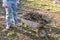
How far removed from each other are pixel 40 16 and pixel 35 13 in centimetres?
26

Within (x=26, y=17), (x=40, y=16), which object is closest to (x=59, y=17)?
(x=40, y=16)

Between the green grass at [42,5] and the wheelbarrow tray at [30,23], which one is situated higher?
the green grass at [42,5]

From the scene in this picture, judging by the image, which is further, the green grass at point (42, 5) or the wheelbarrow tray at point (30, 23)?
the green grass at point (42, 5)

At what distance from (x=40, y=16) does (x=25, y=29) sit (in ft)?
3.44

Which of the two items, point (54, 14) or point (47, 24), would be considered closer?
point (47, 24)

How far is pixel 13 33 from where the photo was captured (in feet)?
19.6

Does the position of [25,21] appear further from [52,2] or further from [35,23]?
[52,2]

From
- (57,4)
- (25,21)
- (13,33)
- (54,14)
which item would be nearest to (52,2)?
(57,4)

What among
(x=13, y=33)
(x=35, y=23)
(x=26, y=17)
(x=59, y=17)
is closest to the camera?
(x=13, y=33)

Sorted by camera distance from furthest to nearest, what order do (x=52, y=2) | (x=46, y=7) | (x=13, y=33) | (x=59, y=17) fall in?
(x=52, y=2) → (x=46, y=7) → (x=59, y=17) → (x=13, y=33)

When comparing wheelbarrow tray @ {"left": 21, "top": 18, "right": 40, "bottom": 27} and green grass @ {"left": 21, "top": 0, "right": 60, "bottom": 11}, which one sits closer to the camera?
wheelbarrow tray @ {"left": 21, "top": 18, "right": 40, "bottom": 27}

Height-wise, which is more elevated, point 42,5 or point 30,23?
point 42,5

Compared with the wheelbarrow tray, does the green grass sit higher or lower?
higher

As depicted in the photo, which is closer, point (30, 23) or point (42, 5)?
point (30, 23)
